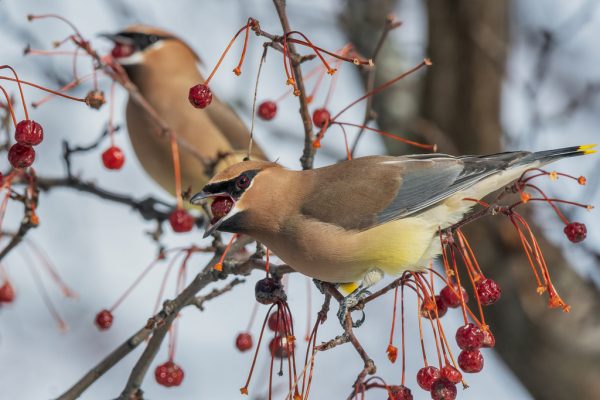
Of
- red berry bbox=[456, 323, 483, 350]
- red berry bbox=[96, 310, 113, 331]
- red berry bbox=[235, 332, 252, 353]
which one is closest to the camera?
red berry bbox=[456, 323, 483, 350]

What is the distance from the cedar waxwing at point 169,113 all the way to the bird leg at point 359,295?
5.18 feet

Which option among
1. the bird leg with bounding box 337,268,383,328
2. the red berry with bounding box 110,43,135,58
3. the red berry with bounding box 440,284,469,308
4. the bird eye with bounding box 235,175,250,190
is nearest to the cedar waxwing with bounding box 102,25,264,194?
the red berry with bounding box 110,43,135,58


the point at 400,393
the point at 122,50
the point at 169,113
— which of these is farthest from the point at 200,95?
the point at 122,50

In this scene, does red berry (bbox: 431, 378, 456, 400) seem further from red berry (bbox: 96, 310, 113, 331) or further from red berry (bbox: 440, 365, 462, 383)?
red berry (bbox: 96, 310, 113, 331)

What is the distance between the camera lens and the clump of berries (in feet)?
8.34

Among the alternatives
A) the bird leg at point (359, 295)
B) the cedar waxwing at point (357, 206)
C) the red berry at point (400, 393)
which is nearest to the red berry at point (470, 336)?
the red berry at point (400, 393)

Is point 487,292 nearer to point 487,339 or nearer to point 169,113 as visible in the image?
point 487,339

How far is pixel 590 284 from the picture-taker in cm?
511

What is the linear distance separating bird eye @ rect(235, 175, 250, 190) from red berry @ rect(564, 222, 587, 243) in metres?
1.10

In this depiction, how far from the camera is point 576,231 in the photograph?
2.64 m

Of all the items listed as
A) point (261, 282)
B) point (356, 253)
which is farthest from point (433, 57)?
point (261, 282)

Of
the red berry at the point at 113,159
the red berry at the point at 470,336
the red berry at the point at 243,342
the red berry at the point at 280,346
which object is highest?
the red berry at the point at 113,159

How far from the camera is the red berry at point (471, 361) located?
266cm

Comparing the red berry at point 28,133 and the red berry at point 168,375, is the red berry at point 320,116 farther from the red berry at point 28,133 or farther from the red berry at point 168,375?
the red berry at point 28,133
